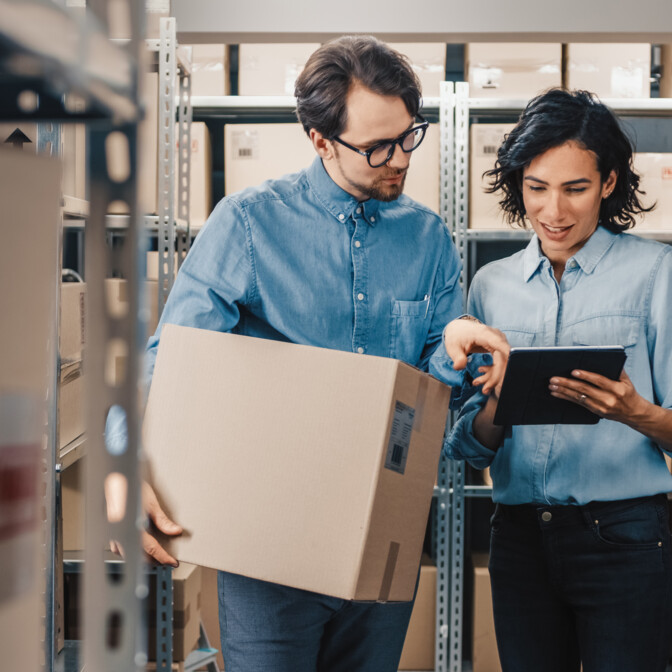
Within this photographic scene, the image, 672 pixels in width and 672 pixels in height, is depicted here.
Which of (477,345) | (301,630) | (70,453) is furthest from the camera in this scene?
(70,453)

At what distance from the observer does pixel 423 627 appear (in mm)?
2416

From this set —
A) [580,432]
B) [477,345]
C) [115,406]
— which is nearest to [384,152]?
[477,345]

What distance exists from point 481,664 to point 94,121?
2453 mm

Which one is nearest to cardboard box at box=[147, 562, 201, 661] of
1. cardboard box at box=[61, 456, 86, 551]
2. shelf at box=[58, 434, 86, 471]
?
cardboard box at box=[61, 456, 86, 551]

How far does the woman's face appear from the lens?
1.36 metres

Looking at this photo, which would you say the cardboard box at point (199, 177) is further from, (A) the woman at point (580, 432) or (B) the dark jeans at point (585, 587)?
(B) the dark jeans at point (585, 587)

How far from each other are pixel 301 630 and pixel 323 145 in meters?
0.76

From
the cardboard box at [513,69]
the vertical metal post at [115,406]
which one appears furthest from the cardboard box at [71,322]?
the vertical metal post at [115,406]

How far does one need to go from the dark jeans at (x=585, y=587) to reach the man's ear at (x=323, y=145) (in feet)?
2.28

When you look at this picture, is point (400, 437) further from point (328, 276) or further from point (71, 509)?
point (71, 509)

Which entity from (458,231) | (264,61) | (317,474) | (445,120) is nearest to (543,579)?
(317,474)

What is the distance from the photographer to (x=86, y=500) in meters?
0.35

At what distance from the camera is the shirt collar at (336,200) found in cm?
122

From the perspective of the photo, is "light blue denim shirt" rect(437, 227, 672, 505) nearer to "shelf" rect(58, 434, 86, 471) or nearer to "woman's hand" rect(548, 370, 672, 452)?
"woman's hand" rect(548, 370, 672, 452)
